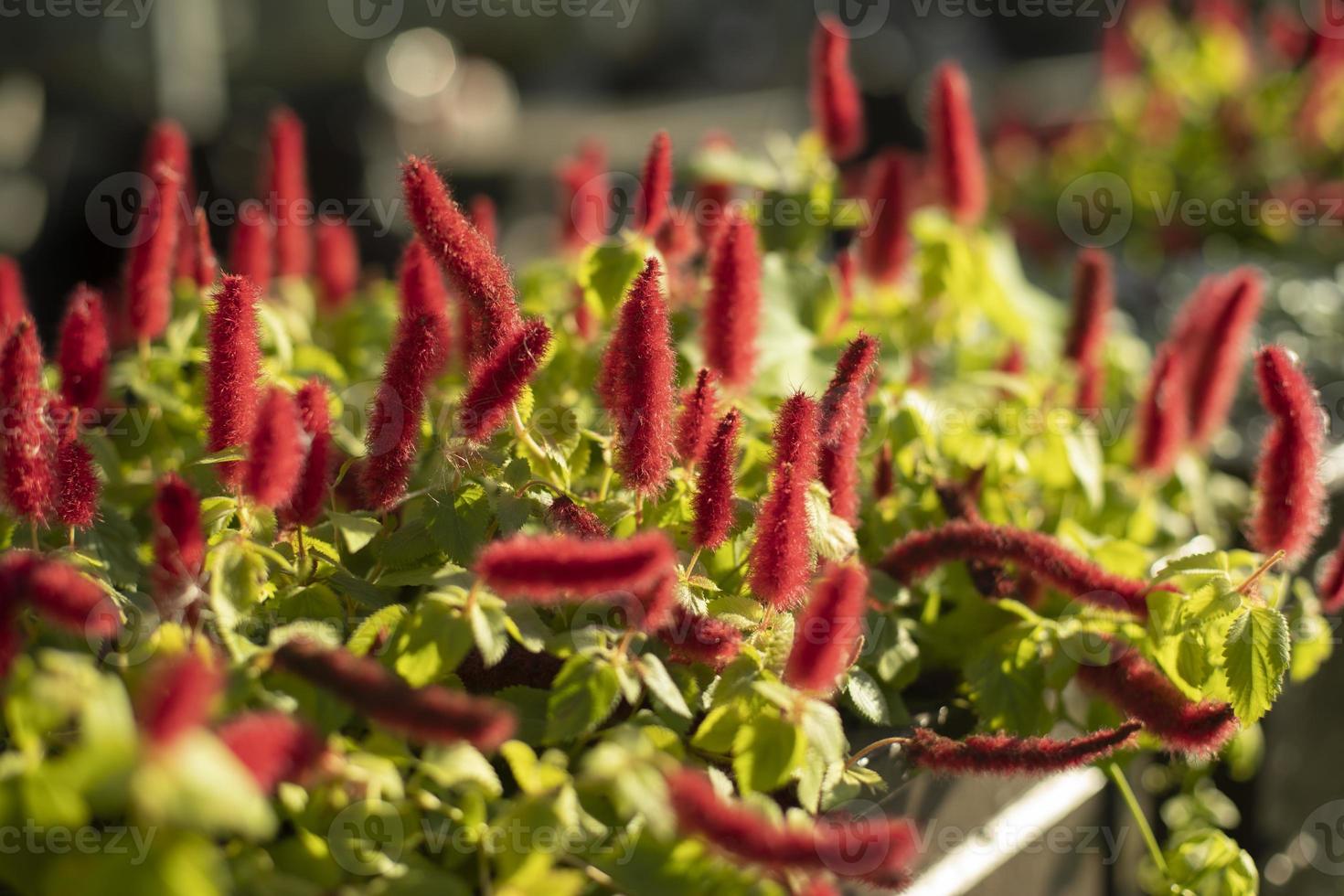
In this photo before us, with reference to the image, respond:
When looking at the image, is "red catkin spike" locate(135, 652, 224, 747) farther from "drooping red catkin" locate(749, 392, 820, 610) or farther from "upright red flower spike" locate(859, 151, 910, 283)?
"upright red flower spike" locate(859, 151, 910, 283)

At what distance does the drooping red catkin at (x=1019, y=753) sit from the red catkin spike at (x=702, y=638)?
17 cm

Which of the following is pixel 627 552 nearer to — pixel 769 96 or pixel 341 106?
→ pixel 341 106

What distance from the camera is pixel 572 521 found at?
959 millimetres

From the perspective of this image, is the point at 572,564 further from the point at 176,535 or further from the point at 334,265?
the point at 334,265

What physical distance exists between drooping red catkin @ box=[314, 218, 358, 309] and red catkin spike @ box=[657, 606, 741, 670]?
0.97 m

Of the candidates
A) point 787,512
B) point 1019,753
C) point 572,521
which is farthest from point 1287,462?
point 572,521

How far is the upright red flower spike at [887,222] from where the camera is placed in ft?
5.19

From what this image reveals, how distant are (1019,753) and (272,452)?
0.55 m

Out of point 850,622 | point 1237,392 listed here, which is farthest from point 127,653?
point 1237,392

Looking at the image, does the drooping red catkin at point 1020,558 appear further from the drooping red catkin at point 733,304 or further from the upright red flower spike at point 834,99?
the upright red flower spike at point 834,99

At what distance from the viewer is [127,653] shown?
0.88 m

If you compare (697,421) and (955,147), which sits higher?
(955,147)

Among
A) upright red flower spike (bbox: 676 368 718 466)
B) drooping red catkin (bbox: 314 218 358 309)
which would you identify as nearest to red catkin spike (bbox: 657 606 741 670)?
upright red flower spike (bbox: 676 368 718 466)

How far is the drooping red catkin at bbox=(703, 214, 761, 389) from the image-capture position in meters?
1.12
